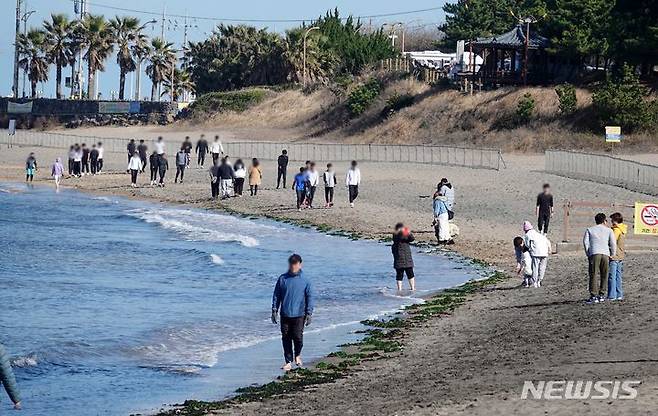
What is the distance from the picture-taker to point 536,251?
24891mm

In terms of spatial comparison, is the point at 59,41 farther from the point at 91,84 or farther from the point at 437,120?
the point at 437,120

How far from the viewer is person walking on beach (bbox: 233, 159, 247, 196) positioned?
48.9 meters

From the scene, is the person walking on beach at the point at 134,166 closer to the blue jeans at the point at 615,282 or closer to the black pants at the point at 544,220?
the black pants at the point at 544,220

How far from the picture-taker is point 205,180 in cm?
5984

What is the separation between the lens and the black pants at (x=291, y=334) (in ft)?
56.7

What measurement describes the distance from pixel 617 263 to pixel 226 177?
29.9 m

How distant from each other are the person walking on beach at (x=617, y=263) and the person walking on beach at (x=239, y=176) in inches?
1098

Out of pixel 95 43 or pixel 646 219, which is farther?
pixel 95 43

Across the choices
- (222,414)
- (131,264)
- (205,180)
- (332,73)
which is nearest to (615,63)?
(205,180)

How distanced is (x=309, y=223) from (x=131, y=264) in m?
8.91

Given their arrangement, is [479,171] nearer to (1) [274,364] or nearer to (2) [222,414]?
(1) [274,364]

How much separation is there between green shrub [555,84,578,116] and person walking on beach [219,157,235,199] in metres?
28.1

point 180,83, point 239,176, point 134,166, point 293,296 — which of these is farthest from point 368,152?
point 180,83

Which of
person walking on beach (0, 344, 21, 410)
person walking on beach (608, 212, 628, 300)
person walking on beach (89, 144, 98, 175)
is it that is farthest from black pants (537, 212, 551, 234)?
person walking on beach (89, 144, 98, 175)
